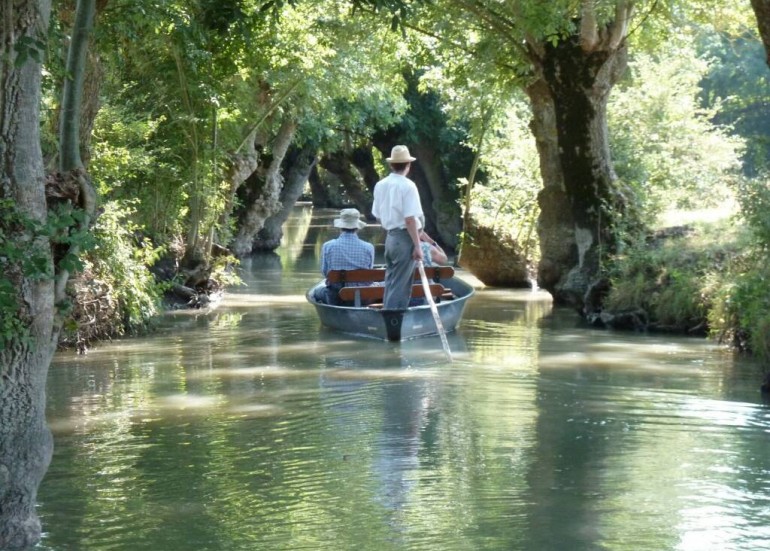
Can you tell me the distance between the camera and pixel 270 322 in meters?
19.2

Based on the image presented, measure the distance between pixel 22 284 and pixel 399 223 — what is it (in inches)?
368

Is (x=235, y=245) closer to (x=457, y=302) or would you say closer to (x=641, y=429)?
(x=457, y=302)

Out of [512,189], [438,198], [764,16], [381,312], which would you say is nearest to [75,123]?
[764,16]

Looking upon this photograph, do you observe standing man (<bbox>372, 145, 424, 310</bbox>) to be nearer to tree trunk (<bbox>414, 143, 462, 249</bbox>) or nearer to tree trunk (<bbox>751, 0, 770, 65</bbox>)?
tree trunk (<bbox>751, 0, 770, 65</bbox>)

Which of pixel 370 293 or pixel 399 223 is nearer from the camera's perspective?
pixel 399 223

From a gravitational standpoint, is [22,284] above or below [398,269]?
below

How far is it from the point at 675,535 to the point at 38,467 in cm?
350

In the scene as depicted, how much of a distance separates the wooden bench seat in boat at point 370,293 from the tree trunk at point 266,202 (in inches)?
642

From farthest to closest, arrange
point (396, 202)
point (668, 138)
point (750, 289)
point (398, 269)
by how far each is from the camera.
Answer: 1. point (668, 138)
2. point (398, 269)
3. point (396, 202)
4. point (750, 289)

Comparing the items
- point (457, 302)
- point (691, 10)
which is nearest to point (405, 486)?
point (457, 302)

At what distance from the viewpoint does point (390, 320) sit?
15.8 metres

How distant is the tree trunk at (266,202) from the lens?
110 feet

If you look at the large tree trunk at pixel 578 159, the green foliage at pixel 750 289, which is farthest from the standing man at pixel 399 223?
the large tree trunk at pixel 578 159

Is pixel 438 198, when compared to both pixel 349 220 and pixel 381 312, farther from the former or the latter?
pixel 381 312
